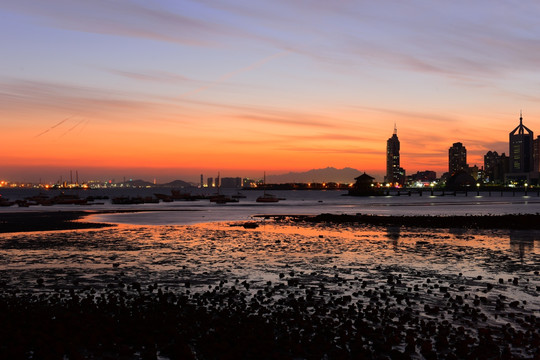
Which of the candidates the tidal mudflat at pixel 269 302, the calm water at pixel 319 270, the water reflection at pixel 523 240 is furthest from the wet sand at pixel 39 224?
the water reflection at pixel 523 240

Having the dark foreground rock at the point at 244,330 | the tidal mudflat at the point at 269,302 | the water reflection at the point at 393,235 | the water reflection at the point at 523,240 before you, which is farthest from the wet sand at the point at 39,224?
the water reflection at the point at 523,240

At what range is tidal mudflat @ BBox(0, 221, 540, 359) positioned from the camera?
12570 mm

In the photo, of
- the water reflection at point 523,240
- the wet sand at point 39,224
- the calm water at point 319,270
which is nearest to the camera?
the calm water at point 319,270

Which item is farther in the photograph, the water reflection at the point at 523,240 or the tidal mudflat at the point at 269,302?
the water reflection at the point at 523,240

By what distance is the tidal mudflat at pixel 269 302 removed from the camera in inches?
495

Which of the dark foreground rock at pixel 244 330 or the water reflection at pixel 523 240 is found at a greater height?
the dark foreground rock at pixel 244 330

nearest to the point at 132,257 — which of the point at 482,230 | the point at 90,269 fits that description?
the point at 90,269

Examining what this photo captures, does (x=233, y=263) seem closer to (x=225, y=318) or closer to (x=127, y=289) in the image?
(x=127, y=289)

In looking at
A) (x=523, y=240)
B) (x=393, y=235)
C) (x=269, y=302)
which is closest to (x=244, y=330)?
(x=269, y=302)

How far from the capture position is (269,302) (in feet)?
57.8

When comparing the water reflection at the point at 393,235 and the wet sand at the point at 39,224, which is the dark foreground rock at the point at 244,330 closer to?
Result: the water reflection at the point at 393,235

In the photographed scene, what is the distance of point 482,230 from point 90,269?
40483mm

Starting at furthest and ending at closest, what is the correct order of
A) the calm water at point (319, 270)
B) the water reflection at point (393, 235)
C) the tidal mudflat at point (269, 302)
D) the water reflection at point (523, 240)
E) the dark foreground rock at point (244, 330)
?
the water reflection at point (393, 235), the water reflection at point (523, 240), the calm water at point (319, 270), the tidal mudflat at point (269, 302), the dark foreground rock at point (244, 330)

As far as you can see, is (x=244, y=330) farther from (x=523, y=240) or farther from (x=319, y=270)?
(x=523, y=240)
